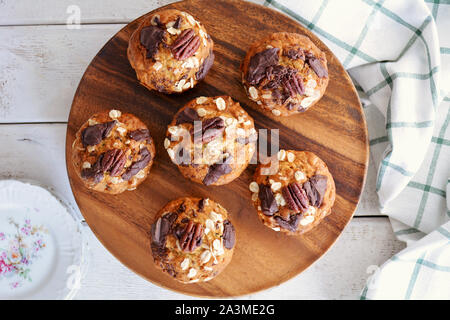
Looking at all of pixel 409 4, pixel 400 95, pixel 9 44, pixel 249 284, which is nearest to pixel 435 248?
pixel 400 95

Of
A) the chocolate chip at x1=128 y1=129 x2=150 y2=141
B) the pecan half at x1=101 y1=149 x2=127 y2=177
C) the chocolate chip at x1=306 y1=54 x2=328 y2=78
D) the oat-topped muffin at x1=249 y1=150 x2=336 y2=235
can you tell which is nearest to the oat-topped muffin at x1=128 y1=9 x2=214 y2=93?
the chocolate chip at x1=128 y1=129 x2=150 y2=141

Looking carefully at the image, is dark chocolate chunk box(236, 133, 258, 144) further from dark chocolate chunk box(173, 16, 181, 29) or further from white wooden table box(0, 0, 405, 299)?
white wooden table box(0, 0, 405, 299)

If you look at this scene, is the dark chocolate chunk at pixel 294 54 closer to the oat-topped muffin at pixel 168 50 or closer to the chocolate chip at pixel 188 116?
the oat-topped muffin at pixel 168 50

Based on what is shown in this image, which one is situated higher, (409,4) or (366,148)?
(409,4)

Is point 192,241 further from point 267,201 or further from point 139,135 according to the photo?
point 139,135

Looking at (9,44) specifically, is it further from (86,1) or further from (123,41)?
(123,41)

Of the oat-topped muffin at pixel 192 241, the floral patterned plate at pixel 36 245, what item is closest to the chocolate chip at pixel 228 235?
the oat-topped muffin at pixel 192 241
